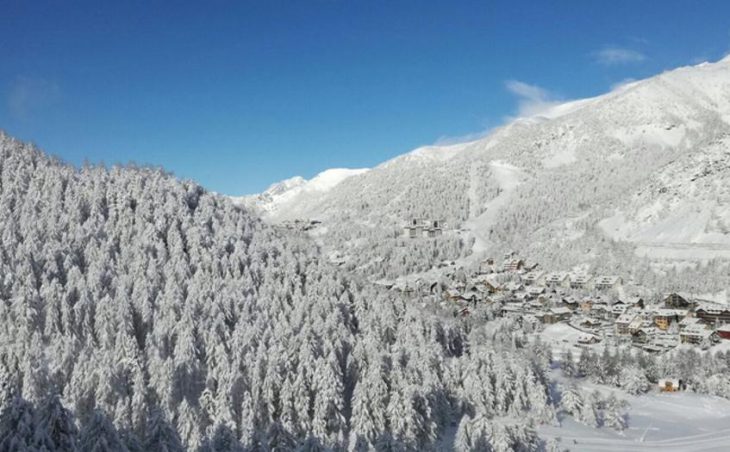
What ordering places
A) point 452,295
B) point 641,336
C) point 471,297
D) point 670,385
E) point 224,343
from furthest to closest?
→ point 452,295, point 471,297, point 641,336, point 670,385, point 224,343

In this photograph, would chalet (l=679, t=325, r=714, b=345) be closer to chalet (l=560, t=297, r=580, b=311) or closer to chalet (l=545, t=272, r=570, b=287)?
chalet (l=560, t=297, r=580, b=311)

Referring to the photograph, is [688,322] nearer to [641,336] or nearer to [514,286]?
[641,336]

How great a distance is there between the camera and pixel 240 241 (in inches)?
4628

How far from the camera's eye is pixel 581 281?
169 metres

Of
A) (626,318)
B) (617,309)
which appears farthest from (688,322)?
(617,309)

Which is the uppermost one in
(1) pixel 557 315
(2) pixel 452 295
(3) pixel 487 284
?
(3) pixel 487 284

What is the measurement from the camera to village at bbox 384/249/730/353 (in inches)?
4749

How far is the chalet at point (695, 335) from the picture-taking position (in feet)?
375

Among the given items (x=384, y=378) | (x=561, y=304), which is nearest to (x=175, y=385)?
(x=384, y=378)

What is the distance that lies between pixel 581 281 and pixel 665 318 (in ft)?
141

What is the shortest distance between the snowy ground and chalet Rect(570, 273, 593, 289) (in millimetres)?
76097

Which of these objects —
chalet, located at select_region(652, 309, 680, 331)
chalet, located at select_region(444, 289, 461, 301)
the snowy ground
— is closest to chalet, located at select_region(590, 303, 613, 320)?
chalet, located at select_region(652, 309, 680, 331)

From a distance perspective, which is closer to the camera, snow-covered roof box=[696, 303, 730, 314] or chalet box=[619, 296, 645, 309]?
snow-covered roof box=[696, 303, 730, 314]

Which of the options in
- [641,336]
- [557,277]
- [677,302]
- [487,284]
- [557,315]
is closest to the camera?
[641,336]
